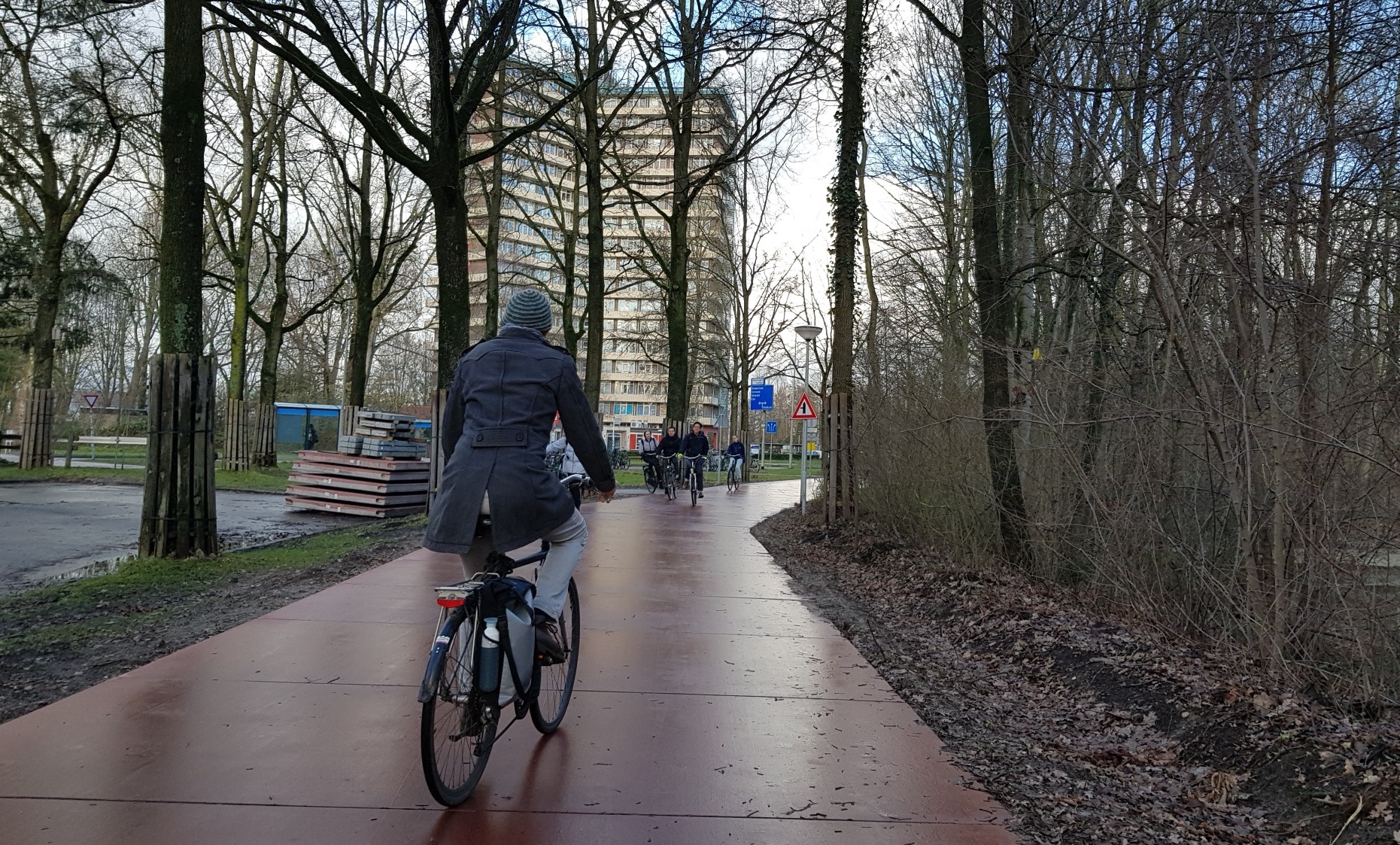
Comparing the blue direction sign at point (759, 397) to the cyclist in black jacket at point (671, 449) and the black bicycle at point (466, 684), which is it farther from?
the black bicycle at point (466, 684)

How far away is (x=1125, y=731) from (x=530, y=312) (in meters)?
3.61

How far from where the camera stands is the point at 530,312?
407cm

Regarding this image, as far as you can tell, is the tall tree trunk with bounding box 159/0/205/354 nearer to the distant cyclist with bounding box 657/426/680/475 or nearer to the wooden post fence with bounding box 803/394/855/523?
the wooden post fence with bounding box 803/394/855/523

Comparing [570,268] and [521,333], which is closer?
[521,333]

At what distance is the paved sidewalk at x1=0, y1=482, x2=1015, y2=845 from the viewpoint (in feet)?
11.4

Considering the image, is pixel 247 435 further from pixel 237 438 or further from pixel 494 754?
pixel 494 754

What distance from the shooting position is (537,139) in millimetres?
24516

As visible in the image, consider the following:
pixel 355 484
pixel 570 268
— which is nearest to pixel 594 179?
pixel 570 268

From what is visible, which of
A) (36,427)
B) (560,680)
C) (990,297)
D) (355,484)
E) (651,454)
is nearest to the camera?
(560,680)

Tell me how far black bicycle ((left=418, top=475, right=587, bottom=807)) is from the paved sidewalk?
0.15 m

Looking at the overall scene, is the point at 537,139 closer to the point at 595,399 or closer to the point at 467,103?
the point at 595,399

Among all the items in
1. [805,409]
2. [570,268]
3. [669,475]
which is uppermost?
[570,268]

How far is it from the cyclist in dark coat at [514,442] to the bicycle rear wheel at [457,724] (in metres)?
0.33

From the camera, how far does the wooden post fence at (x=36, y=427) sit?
1003 inches
